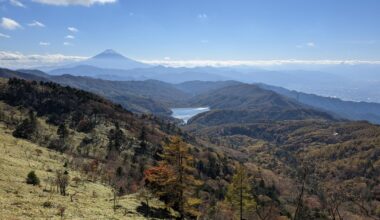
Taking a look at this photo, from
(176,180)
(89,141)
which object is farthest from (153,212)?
(89,141)

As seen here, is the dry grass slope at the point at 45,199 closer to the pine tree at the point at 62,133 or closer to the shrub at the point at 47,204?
the shrub at the point at 47,204

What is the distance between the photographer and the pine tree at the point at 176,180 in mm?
64688

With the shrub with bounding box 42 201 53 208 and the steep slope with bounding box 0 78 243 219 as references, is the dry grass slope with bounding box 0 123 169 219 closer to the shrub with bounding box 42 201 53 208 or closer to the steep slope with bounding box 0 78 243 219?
the shrub with bounding box 42 201 53 208

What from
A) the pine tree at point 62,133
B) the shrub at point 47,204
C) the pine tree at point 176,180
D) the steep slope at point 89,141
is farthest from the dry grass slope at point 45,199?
the pine tree at point 62,133

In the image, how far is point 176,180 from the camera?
64688 millimetres

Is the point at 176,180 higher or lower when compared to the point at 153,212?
higher

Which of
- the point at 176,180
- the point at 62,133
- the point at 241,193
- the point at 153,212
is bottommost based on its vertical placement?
the point at 241,193

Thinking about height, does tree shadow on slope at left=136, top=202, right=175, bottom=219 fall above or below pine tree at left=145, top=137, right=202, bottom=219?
below

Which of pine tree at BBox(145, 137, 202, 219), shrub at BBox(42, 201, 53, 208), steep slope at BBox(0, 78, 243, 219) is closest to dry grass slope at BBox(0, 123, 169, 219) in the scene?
shrub at BBox(42, 201, 53, 208)

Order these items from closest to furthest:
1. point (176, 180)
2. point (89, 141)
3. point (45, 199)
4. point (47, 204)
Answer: point (47, 204)
point (45, 199)
point (176, 180)
point (89, 141)

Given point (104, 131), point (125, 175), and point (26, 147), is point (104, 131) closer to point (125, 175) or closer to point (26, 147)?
point (125, 175)

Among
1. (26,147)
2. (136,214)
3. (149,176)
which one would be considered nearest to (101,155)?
(26,147)

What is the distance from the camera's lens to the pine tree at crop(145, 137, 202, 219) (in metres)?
64.7

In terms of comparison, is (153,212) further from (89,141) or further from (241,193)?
(89,141)
